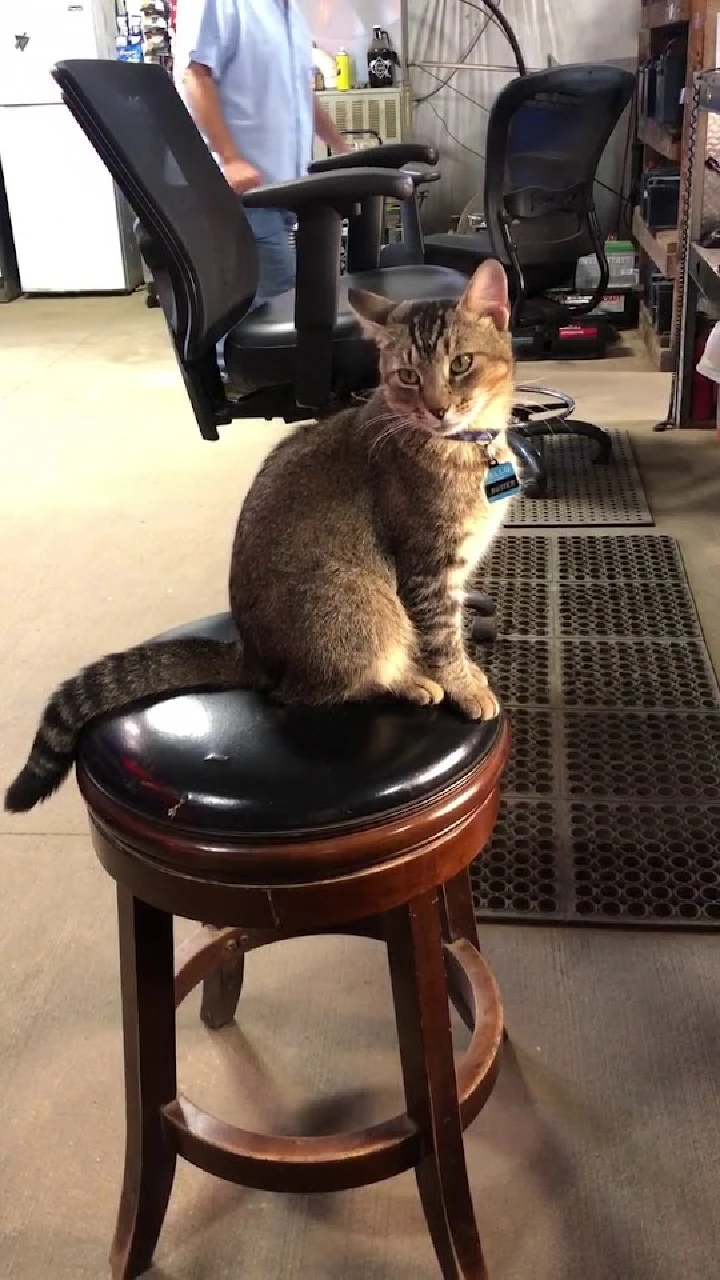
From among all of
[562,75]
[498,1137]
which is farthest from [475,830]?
[562,75]

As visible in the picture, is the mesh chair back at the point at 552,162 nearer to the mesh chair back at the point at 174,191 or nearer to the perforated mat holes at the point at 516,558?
the perforated mat holes at the point at 516,558

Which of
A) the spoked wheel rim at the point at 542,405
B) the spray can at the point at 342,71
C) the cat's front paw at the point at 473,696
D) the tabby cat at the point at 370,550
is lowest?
the spoked wheel rim at the point at 542,405

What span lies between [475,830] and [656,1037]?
1.91 feet

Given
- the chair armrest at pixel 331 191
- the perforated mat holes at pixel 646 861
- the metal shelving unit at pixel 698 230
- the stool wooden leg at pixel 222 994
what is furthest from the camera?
the metal shelving unit at pixel 698 230

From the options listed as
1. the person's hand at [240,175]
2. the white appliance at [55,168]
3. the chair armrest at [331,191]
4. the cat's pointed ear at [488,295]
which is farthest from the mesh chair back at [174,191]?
the white appliance at [55,168]

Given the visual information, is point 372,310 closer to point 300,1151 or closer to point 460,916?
point 460,916

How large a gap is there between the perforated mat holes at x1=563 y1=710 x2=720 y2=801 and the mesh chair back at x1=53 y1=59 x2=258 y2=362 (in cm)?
102

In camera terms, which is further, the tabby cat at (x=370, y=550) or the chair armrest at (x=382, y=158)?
the chair armrest at (x=382, y=158)

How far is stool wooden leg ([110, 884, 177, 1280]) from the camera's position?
1.00 m

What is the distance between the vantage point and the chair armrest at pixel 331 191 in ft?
6.18

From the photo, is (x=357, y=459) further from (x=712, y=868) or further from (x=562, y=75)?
(x=562, y=75)

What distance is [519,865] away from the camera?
1.64 metres

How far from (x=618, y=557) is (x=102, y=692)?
1.82 m

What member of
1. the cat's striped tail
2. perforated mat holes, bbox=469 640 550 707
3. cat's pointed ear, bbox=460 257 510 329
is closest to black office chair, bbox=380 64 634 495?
perforated mat holes, bbox=469 640 550 707
